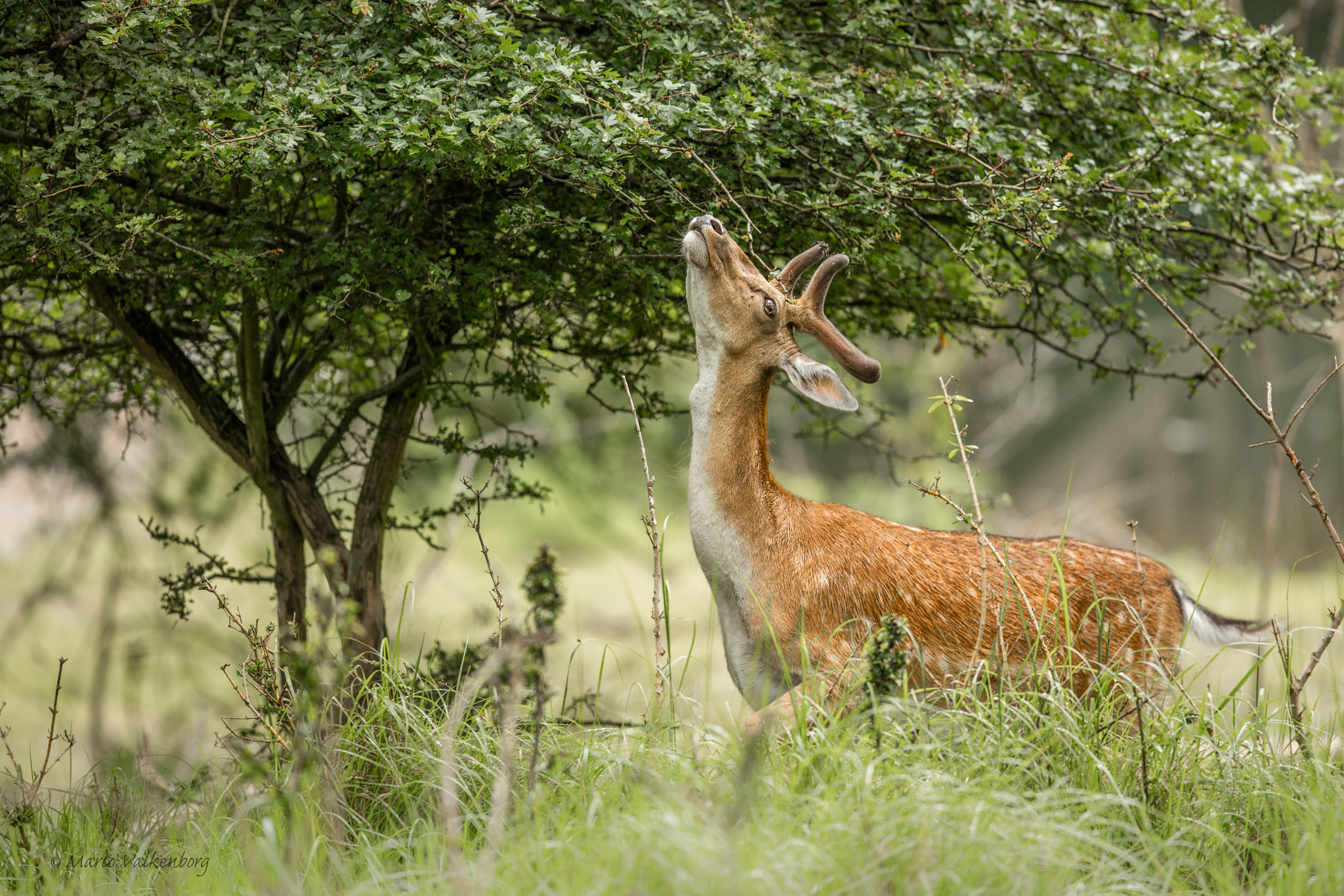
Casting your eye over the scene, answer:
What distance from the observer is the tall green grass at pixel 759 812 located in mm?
2648

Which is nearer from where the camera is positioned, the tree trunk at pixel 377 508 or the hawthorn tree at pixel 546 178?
the hawthorn tree at pixel 546 178

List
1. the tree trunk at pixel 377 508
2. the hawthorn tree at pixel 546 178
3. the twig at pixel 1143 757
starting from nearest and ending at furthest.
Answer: the twig at pixel 1143 757
the hawthorn tree at pixel 546 178
the tree trunk at pixel 377 508

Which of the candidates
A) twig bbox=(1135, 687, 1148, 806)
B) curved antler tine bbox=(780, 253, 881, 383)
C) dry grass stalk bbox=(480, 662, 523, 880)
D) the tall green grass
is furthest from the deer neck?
twig bbox=(1135, 687, 1148, 806)

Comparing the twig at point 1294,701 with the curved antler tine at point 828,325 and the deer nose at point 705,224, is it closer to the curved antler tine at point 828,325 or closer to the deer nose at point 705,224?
the curved antler tine at point 828,325

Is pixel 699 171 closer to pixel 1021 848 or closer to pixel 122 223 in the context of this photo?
pixel 122 223

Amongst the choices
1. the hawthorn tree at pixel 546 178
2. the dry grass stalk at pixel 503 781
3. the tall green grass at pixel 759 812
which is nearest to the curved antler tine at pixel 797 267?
the hawthorn tree at pixel 546 178

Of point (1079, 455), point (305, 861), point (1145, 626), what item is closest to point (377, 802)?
point (305, 861)

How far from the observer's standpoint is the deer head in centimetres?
402

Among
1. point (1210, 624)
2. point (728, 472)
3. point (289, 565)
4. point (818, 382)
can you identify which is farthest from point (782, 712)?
point (289, 565)

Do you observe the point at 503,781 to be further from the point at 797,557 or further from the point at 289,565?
the point at 289,565

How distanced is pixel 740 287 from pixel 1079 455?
1717cm

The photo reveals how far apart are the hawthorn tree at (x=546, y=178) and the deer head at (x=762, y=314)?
191 mm

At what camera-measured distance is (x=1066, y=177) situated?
4.22m

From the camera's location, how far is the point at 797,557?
412cm
